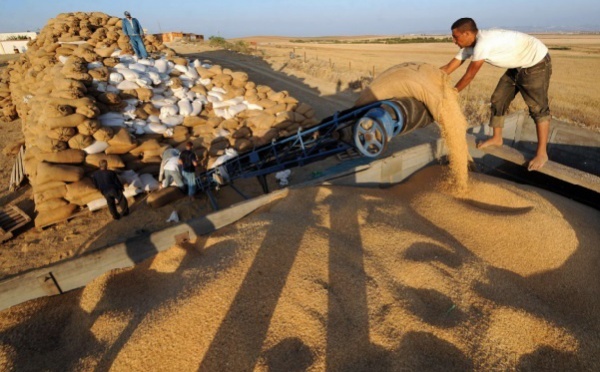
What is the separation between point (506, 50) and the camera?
3.34 metres

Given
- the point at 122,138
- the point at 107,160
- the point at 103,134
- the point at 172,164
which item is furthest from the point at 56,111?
the point at 172,164

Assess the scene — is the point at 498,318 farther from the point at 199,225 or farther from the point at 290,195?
the point at 199,225

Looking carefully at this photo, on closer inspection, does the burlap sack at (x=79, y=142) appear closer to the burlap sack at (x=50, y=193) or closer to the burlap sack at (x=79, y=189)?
the burlap sack at (x=79, y=189)

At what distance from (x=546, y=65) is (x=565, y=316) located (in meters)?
2.59

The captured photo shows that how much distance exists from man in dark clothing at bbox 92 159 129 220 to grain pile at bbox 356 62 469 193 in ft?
14.8

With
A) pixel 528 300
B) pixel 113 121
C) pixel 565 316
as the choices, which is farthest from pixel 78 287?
pixel 113 121

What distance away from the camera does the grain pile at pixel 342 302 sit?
2029 mm

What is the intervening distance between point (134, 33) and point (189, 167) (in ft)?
18.0

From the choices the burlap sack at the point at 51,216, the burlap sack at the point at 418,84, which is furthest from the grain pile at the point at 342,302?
the burlap sack at the point at 51,216

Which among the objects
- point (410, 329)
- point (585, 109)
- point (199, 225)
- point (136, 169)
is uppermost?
point (199, 225)

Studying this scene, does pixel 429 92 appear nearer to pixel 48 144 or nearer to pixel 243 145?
pixel 243 145

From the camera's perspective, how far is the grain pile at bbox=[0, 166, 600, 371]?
6.66 ft

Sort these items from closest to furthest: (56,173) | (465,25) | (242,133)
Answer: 1. (465,25)
2. (56,173)
3. (242,133)

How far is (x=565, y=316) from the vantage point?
238cm
